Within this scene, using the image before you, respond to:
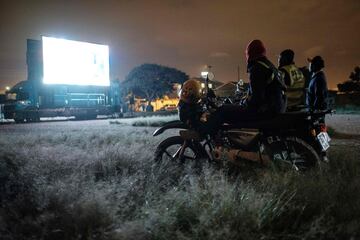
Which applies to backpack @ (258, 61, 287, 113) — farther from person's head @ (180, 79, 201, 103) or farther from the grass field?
person's head @ (180, 79, 201, 103)

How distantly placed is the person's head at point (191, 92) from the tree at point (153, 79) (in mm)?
60672

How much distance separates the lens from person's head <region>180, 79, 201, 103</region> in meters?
5.53

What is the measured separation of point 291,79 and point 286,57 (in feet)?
1.23

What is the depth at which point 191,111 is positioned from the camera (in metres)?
5.59

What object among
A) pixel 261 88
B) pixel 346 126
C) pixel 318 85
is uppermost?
pixel 318 85

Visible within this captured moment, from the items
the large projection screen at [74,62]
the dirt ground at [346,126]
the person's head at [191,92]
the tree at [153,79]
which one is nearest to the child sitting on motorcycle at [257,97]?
the person's head at [191,92]

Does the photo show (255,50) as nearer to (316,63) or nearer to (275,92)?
(275,92)

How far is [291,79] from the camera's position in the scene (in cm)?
635

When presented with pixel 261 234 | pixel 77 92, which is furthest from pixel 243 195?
pixel 77 92

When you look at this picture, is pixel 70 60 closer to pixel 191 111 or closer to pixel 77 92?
pixel 77 92

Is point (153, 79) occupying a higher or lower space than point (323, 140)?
higher

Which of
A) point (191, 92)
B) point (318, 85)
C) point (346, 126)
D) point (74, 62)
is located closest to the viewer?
point (191, 92)

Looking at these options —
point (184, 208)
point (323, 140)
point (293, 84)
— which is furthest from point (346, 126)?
point (184, 208)

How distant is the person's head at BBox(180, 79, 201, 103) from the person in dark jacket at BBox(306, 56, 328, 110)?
2804mm
